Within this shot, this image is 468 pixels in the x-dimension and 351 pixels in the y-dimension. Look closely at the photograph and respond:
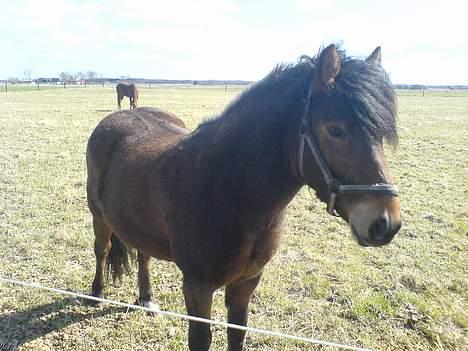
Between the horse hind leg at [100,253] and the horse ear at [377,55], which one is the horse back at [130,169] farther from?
the horse ear at [377,55]

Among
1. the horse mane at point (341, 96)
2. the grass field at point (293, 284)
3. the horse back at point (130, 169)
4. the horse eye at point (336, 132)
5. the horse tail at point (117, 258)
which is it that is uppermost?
the horse mane at point (341, 96)

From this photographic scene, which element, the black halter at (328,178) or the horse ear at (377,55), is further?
the horse ear at (377,55)

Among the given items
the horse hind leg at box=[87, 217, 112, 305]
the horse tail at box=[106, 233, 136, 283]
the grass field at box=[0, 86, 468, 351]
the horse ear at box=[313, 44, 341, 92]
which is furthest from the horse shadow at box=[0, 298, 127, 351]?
the horse ear at box=[313, 44, 341, 92]

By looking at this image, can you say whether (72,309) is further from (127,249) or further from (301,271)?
(301,271)

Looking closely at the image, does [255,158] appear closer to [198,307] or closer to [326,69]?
[326,69]

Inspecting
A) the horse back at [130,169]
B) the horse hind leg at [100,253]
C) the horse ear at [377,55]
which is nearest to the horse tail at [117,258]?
the horse hind leg at [100,253]

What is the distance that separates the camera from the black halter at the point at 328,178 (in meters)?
1.86

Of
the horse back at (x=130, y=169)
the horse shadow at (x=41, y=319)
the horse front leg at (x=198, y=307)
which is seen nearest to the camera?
the horse front leg at (x=198, y=307)

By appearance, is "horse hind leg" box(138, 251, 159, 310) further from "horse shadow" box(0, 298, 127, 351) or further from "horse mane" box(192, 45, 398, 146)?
"horse mane" box(192, 45, 398, 146)

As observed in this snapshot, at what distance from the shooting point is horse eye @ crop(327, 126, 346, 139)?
1.95 meters

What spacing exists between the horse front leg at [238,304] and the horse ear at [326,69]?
153 centimetres

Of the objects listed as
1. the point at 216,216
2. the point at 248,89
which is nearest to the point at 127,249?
the point at 216,216

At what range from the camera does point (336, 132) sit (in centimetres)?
197

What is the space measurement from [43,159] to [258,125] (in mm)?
9006
